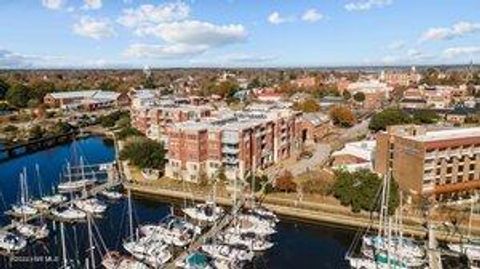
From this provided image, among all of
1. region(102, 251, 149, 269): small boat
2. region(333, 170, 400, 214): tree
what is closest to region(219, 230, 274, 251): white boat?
region(102, 251, 149, 269): small boat

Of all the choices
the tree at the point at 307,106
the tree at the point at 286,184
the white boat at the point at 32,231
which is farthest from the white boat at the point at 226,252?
the tree at the point at 307,106

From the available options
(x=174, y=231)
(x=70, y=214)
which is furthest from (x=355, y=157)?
(x=70, y=214)

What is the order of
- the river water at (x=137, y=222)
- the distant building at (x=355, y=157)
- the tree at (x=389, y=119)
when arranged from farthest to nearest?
the tree at (x=389, y=119)
the distant building at (x=355, y=157)
the river water at (x=137, y=222)

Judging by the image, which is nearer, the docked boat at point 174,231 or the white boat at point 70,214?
the docked boat at point 174,231

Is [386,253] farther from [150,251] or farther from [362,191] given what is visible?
[150,251]

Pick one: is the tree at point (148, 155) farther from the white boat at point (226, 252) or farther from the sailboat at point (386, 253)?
the sailboat at point (386, 253)

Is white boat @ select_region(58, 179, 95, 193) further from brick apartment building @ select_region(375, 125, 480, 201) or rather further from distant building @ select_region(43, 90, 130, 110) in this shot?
distant building @ select_region(43, 90, 130, 110)
